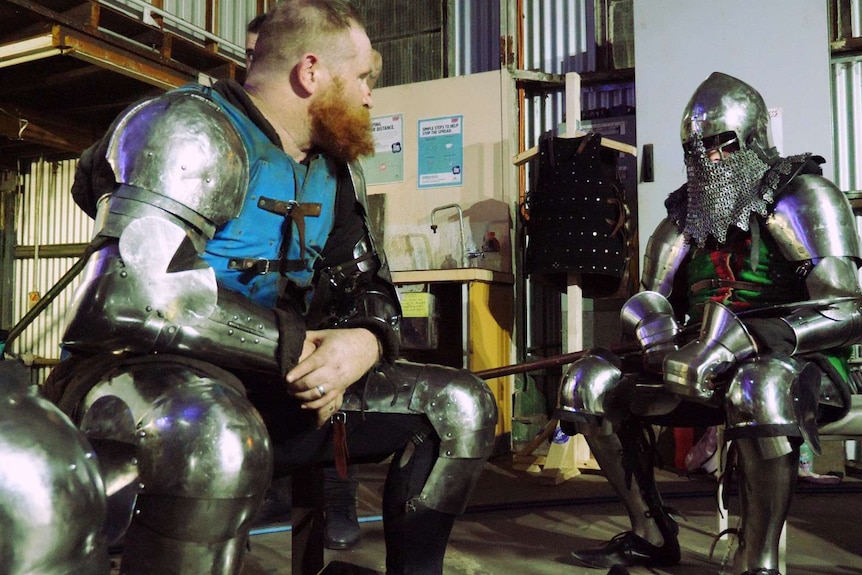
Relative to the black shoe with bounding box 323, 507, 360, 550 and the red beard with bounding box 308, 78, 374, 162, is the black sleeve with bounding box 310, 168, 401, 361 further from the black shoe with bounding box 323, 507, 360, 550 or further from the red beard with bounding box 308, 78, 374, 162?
the black shoe with bounding box 323, 507, 360, 550

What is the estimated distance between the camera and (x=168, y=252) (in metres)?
1.08

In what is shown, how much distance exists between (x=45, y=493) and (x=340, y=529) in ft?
5.74

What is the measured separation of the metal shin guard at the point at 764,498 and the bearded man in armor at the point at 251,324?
825mm

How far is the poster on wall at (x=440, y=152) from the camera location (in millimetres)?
5047

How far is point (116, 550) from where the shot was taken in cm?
214

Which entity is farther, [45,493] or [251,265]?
[251,265]

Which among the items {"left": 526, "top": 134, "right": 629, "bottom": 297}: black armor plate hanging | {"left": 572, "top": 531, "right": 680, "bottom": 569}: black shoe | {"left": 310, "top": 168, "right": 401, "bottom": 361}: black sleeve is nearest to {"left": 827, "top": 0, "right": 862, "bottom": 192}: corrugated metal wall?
{"left": 526, "top": 134, "right": 629, "bottom": 297}: black armor plate hanging

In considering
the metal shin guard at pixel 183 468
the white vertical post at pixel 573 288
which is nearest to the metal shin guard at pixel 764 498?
the metal shin guard at pixel 183 468

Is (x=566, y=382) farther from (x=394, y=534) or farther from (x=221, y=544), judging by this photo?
(x=221, y=544)

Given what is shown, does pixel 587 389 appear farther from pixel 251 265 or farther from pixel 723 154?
pixel 251 265

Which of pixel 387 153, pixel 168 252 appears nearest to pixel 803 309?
pixel 168 252

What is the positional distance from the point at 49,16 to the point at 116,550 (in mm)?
3435

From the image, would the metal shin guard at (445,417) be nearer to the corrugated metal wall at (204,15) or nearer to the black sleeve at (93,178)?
the black sleeve at (93,178)

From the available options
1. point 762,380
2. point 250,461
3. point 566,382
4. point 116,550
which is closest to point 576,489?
point 566,382
